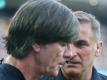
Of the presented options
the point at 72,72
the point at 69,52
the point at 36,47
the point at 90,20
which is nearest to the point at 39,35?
the point at 36,47

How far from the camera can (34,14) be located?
172 cm

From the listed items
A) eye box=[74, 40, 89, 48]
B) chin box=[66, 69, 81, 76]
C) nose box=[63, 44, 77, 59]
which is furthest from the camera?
eye box=[74, 40, 89, 48]

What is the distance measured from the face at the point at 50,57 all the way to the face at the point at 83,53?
2.78 ft

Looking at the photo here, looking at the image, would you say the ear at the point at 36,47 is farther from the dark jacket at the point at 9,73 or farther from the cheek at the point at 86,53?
the cheek at the point at 86,53

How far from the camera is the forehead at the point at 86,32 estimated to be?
281 centimetres

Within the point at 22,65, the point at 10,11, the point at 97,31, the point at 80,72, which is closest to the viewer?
the point at 22,65

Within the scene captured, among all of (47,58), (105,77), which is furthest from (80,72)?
(47,58)

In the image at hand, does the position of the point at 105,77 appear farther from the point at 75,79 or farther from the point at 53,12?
the point at 53,12

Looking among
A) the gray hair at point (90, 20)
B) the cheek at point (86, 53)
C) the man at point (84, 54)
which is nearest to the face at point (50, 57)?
the man at point (84, 54)

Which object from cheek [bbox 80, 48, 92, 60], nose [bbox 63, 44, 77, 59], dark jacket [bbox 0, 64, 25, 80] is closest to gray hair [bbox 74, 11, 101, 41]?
cheek [bbox 80, 48, 92, 60]

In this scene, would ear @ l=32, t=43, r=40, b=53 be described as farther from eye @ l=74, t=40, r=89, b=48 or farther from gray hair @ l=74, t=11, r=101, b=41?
gray hair @ l=74, t=11, r=101, b=41

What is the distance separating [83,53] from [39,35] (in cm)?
108

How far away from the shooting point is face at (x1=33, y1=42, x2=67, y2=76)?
175 centimetres

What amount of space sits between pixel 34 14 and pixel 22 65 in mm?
247
